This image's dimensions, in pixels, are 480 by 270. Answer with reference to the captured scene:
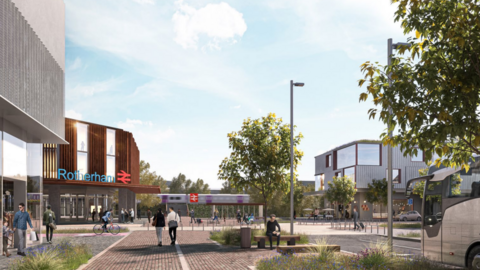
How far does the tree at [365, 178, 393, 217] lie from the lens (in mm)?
68812

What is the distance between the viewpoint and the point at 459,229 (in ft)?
42.4

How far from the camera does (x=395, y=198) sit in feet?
246

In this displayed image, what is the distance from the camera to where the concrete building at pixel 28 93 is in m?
16.2

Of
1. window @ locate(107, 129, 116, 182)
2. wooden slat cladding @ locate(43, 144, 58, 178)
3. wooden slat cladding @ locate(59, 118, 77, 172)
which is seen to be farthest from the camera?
window @ locate(107, 129, 116, 182)

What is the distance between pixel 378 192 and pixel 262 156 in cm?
4774

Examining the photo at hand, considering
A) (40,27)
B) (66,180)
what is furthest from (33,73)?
(66,180)

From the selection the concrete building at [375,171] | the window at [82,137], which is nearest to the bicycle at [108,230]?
the window at [82,137]

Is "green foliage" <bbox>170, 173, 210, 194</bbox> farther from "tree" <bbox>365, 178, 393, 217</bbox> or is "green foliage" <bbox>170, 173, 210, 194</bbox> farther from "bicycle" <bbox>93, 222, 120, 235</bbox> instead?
"bicycle" <bbox>93, 222, 120, 235</bbox>

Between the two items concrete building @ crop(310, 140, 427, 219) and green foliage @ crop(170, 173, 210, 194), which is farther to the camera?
green foliage @ crop(170, 173, 210, 194)

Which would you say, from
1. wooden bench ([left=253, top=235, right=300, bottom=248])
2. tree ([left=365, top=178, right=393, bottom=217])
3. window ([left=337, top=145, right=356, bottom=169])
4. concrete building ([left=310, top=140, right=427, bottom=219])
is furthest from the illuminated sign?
window ([left=337, top=145, right=356, bottom=169])

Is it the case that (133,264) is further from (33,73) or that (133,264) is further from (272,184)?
(272,184)

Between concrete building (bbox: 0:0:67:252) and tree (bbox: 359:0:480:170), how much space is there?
11593 millimetres

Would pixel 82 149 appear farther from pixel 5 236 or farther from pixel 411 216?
pixel 411 216

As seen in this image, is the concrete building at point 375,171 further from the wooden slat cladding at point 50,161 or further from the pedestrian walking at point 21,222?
Result: the pedestrian walking at point 21,222
